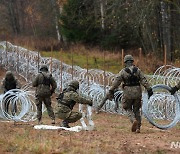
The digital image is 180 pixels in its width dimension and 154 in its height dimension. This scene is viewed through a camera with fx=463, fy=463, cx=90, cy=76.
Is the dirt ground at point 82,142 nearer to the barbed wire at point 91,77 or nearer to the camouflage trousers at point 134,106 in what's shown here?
the camouflage trousers at point 134,106

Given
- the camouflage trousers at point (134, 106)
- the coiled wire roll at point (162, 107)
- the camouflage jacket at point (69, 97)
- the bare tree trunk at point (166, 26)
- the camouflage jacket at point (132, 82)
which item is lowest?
the coiled wire roll at point (162, 107)

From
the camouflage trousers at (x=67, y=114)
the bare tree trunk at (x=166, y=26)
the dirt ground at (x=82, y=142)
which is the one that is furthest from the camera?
the bare tree trunk at (x=166, y=26)

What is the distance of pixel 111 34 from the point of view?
43.0 metres

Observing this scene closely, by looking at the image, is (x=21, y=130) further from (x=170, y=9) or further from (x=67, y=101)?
(x=170, y=9)

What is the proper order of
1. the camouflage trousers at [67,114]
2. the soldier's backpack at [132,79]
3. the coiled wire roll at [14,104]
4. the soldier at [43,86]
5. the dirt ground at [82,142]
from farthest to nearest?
the coiled wire roll at [14,104]
the soldier at [43,86]
the camouflage trousers at [67,114]
the soldier's backpack at [132,79]
the dirt ground at [82,142]

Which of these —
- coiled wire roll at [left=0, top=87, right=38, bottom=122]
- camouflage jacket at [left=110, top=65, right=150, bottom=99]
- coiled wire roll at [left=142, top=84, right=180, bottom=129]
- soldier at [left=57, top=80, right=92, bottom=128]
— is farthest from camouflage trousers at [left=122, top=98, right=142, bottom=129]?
coiled wire roll at [left=0, top=87, right=38, bottom=122]

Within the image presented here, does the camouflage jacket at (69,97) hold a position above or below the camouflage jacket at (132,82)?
below

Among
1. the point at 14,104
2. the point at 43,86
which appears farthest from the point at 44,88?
the point at 14,104

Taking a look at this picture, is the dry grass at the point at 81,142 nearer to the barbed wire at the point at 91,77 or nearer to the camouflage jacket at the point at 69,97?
the camouflage jacket at the point at 69,97

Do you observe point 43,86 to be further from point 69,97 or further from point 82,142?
point 82,142

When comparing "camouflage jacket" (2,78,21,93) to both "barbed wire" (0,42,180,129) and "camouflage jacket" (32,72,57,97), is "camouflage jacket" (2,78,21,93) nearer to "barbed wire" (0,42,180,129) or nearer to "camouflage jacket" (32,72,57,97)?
"camouflage jacket" (32,72,57,97)

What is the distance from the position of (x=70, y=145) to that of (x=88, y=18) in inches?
1286

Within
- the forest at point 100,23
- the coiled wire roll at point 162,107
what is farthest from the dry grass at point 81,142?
the forest at point 100,23

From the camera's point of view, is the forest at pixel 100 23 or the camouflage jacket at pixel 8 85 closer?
the camouflage jacket at pixel 8 85
